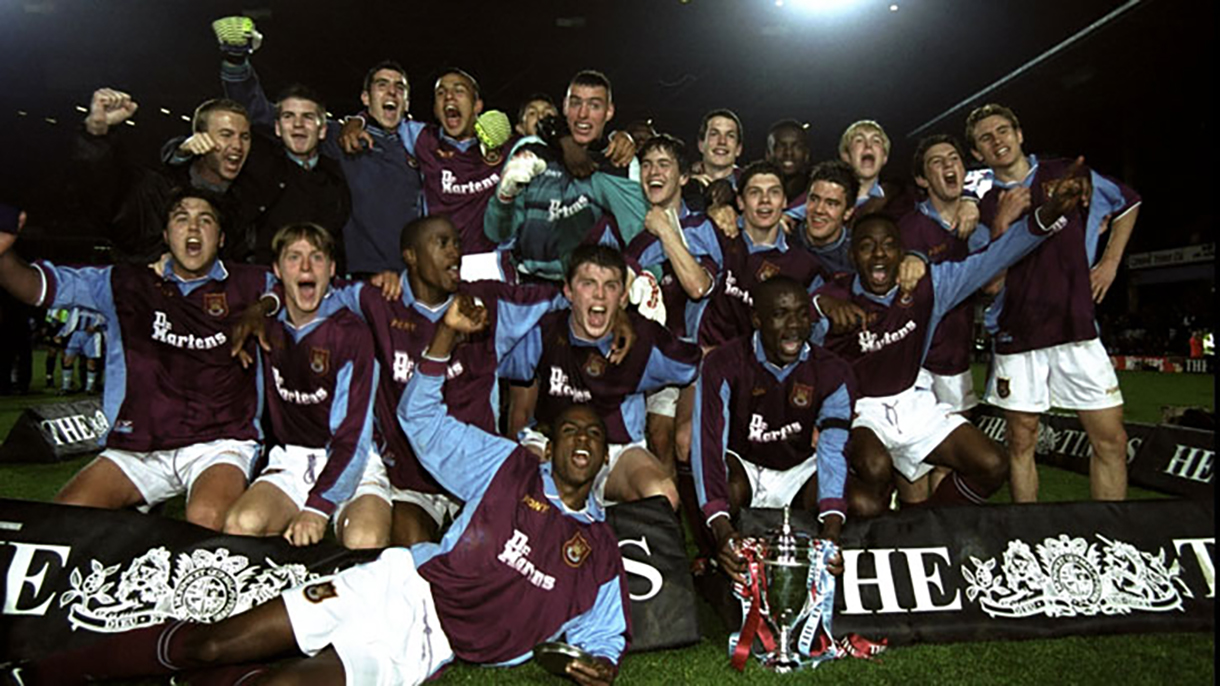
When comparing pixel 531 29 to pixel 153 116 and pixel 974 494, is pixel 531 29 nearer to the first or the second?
pixel 153 116

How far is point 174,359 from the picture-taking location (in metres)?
4.32

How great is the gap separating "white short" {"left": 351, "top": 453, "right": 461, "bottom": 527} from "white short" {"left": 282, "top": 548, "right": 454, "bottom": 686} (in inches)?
43.6

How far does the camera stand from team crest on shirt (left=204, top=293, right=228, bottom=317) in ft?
14.3

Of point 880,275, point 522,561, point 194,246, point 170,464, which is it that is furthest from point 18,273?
point 880,275

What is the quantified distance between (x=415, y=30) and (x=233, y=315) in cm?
1389

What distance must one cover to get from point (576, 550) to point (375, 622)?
0.78m

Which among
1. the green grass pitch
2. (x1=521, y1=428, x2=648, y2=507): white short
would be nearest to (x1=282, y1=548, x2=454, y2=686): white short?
the green grass pitch

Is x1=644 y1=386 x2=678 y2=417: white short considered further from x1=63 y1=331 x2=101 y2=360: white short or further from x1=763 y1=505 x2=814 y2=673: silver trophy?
x1=63 y1=331 x2=101 y2=360: white short

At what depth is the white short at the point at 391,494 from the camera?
4086 mm

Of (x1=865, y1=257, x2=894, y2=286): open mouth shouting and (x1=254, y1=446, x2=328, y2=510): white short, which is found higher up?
(x1=865, y1=257, x2=894, y2=286): open mouth shouting

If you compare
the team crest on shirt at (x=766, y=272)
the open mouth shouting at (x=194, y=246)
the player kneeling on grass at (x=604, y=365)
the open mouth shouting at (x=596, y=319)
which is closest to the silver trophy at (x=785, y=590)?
the player kneeling on grass at (x=604, y=365)

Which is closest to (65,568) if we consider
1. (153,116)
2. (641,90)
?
(641,90)

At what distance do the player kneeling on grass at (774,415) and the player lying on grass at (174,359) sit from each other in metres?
2.42

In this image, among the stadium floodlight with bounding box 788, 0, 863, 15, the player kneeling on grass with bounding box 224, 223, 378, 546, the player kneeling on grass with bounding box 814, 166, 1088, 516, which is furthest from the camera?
the stadium floodlight with bounding box 788, 0, 863, 15
